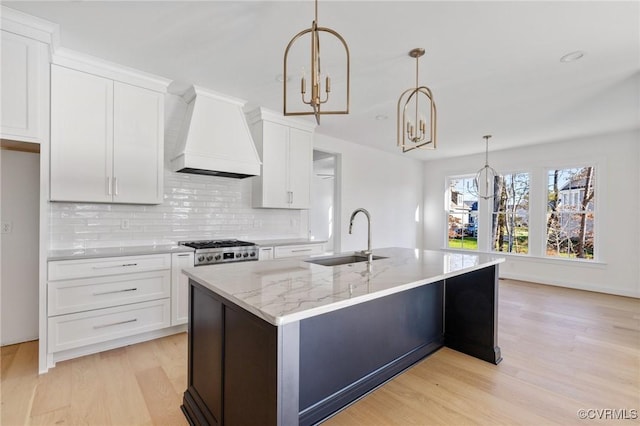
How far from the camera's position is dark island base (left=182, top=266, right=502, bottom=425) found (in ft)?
3.90

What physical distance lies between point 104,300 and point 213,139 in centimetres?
184

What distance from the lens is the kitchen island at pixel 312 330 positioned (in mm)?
1178

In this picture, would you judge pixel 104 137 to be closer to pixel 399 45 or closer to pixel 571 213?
pixel 399 45

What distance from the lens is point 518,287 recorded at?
204 inches

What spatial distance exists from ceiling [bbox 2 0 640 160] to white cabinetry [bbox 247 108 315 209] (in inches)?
15.1

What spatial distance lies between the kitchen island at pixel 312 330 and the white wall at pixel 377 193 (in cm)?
277

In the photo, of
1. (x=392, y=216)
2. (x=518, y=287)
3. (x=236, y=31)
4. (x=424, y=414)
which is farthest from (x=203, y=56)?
(x=518, y=287)

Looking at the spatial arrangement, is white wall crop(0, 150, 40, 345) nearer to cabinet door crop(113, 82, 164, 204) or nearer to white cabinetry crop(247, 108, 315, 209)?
cabinet door crop(113, 82, 164, 204)

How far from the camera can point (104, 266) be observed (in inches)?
101

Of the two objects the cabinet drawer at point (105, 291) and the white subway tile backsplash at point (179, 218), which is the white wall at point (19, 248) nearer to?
the white subway tile backsplash at point (179, 218)

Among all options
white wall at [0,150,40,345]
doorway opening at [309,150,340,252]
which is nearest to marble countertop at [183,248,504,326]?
white wall at [0,150,40,345]

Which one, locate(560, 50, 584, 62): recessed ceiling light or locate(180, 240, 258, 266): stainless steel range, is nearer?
locate(560, 50, 584, 62): recessed ceiling light
